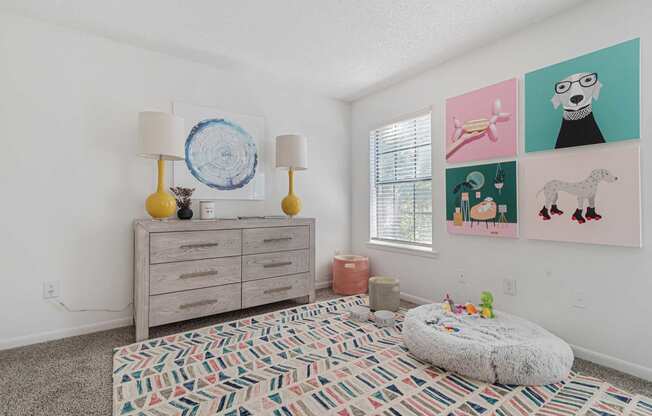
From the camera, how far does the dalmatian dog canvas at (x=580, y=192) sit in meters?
1.93

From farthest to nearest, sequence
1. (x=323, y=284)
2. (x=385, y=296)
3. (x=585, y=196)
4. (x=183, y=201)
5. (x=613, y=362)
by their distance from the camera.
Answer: (x=323, y=284) < (x=385, y=296) < (x=183, y=201) < (x=585, y=196) < (x=613, y=362)

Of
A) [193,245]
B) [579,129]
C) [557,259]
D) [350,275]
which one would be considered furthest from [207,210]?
[579,129]

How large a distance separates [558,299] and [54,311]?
351 centimetres

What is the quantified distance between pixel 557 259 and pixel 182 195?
2.83m

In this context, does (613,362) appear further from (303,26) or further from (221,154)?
(221,154)

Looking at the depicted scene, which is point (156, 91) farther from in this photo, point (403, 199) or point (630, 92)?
point (630, 92)

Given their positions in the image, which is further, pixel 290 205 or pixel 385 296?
pixel 290 205

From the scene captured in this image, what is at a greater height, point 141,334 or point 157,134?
point 157,134

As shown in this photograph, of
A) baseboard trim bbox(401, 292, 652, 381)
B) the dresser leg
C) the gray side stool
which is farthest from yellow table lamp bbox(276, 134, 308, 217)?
baseboard trim bbox(401, 292, 652, 381)

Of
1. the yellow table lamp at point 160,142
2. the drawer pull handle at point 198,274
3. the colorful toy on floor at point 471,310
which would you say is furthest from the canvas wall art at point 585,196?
the yellow table lamp at point 160,142

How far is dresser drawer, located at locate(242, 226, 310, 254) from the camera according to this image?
2691 millimetres

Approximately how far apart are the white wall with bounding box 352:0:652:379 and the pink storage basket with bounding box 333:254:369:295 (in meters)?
0.46

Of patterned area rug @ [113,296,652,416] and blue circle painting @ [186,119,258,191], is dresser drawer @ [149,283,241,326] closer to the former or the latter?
patterned area rug @ [113,296,652,416]

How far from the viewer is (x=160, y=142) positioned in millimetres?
2330
